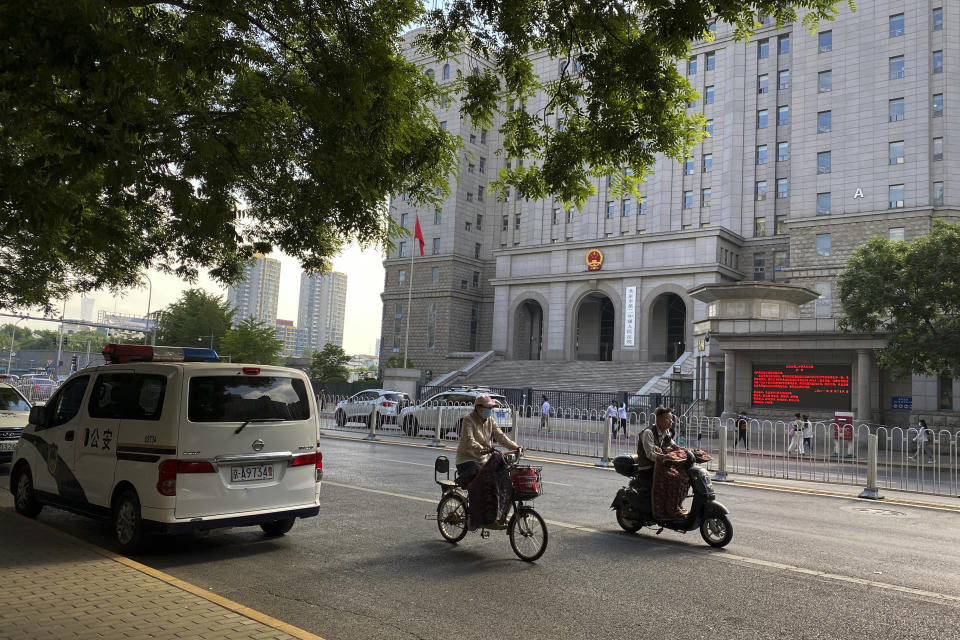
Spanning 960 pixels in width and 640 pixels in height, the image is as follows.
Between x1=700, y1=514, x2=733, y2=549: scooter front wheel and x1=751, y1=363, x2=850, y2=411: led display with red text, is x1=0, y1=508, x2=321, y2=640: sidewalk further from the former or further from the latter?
x1=751, y1=363, x2=850, y2=411: led display with red text

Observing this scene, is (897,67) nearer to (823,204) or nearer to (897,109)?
(897,109)

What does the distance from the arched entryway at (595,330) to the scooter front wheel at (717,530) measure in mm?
51991

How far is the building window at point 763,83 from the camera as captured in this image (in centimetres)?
5225

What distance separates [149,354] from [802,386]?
25.4m

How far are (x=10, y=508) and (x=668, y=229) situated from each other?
1994 inches

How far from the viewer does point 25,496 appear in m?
8.56

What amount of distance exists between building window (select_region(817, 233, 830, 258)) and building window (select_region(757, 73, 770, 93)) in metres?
14.5

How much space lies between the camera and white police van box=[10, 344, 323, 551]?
6.68m

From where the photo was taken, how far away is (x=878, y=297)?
2458cm

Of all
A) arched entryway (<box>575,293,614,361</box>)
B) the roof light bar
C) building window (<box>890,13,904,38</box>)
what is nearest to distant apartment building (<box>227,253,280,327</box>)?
arched entryway (<box>575,293,614,361</box>)

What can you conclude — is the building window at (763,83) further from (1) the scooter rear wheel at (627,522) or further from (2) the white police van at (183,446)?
(2) the white police van at (183,446)

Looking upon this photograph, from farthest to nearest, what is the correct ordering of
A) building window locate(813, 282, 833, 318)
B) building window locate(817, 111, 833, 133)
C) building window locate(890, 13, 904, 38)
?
building window locate(817, 111, 833, 133)
building window locate(813, 282, 833, 318)
building window locate(890, 13, 904, 38)

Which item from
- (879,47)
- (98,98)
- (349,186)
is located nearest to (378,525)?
(349,186)

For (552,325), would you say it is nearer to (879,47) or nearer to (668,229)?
(668,229)
